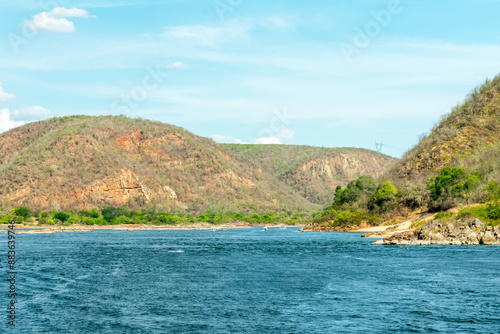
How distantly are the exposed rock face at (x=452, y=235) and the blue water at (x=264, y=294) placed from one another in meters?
12.9

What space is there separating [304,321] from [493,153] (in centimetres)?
11588

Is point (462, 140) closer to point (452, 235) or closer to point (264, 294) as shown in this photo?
point (452, 235)

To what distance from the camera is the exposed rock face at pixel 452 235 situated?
9038cm

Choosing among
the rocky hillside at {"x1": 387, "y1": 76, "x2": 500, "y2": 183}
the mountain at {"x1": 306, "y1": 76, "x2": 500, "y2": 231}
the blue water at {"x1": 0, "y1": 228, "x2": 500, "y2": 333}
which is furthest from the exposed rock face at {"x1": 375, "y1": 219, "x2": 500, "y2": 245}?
the rocky hillside at {"x1": 387, "y1": 76, "x2": 500, "y2": 183}

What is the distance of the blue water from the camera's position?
3612 centimetres

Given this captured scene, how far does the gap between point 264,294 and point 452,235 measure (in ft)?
194

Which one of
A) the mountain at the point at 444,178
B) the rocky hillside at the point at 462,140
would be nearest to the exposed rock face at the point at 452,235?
the mountain at the point at 444,178

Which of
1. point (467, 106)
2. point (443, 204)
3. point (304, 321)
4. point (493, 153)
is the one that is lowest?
point (304, 321)

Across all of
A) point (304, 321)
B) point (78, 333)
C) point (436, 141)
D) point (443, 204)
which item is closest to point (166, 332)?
point (78, 333)

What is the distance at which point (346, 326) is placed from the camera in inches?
1398

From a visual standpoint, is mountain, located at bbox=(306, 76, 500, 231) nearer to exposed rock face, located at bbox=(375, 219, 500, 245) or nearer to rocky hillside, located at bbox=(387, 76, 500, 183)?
rocky hillside, located at bbox=(387, 76, 500, 183)

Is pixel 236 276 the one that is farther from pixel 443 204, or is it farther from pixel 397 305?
pixel 443 204

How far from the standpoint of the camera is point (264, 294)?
156 feet

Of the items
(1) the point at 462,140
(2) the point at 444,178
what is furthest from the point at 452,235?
(1) the point at 462,140
